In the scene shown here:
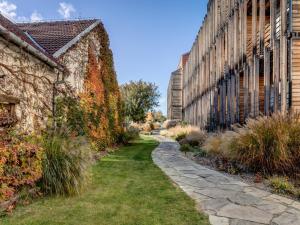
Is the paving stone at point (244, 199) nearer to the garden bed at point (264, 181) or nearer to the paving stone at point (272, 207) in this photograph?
the paving stone at point (272, 207)

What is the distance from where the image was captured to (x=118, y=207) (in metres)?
3.99

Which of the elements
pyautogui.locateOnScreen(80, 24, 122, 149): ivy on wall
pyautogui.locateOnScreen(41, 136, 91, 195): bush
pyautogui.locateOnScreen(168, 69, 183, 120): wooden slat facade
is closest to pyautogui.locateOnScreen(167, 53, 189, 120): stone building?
pyautogui.locateOnScreen(168, 69, 183, 120): wooden slat facade

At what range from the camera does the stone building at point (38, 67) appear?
618 cm

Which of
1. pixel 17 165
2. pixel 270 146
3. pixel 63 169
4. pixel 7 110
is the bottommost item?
pixel 63 169

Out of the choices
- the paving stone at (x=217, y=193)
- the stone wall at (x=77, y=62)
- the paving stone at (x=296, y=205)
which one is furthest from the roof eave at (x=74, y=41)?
the paving stone at (x=296, y=205)

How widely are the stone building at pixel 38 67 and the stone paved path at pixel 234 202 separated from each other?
3.60 m

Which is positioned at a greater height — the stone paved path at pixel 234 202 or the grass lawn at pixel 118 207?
the grass lawn at pixel 118 207

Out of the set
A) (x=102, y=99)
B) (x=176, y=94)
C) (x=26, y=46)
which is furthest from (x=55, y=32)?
(x=176, y=94)

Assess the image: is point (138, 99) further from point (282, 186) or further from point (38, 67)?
A: point (282, 186)


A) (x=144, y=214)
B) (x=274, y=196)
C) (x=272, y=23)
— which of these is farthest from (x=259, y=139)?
(x=272, y=23)

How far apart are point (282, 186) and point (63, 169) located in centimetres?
385

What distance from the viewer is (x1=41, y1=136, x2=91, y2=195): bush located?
4.59m

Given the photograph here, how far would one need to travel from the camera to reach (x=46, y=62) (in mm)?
7695

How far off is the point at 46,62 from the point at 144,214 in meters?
5.61
